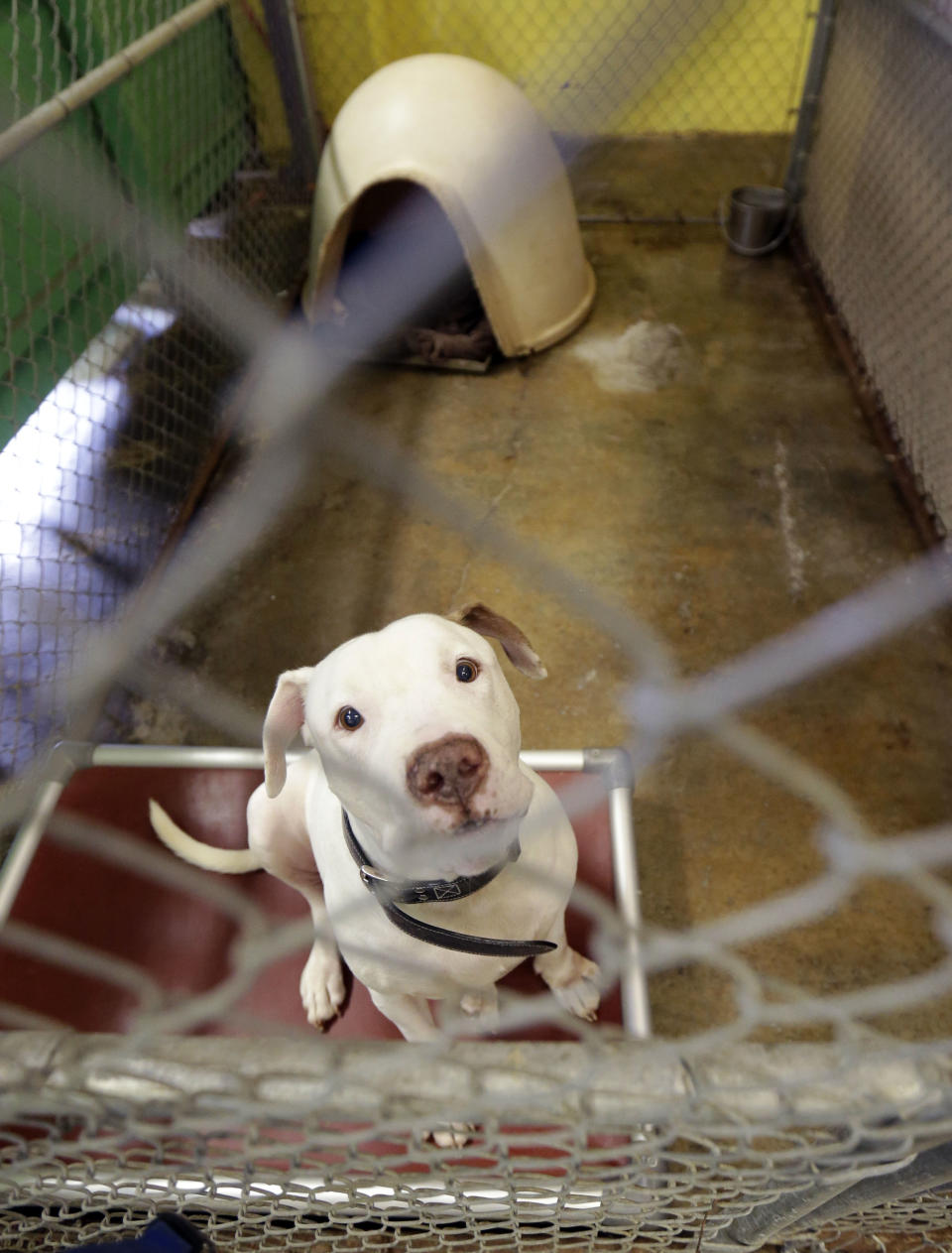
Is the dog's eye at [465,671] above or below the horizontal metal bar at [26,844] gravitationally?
above

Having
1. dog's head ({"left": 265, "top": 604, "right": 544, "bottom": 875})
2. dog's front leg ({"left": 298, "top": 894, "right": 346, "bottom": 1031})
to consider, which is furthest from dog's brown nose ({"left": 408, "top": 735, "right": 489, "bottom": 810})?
dog's front leg ({"left": 298, "top": 894, "right": 346, "bottom": 1031})

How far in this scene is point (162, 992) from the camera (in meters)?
1.71

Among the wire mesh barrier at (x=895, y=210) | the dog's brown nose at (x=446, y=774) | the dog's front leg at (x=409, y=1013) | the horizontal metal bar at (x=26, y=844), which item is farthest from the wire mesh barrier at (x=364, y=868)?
the wire mesh barrier at (x=895, y=210)

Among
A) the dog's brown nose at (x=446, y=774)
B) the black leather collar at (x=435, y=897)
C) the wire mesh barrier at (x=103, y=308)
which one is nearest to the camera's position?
the dog's brown nose at (x=446, y=774)

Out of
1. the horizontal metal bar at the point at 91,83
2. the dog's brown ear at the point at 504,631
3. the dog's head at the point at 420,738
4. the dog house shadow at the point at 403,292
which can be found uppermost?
the horizontal metal bar at the point at 91,83

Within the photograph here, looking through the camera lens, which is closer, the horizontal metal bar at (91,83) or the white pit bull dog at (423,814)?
the white pit bull dog at (423,814)

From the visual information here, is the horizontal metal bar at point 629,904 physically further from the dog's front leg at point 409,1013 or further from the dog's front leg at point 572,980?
the dog's front leg at point 409,1013

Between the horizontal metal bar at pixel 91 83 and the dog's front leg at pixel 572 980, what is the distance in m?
2.13

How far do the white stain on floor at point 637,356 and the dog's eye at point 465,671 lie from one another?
2681 millimetres

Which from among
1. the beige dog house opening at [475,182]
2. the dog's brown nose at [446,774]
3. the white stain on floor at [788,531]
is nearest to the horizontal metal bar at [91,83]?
the beige dog house opening at [475,182]

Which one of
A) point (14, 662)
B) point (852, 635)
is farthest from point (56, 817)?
point (852, 635)

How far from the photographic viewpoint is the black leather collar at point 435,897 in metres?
1.11

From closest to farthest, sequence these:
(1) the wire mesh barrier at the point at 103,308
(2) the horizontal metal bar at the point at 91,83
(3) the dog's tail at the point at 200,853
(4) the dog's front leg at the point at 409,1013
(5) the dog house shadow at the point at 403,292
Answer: (4) the dog's front leg at the point at 409,1013 → (3) the dog's tail at the point at 200,853 → (2) the horizontal metal bar at the point at 91,83 → (1) the wire mesh barrier at the point at 103,308 → (5) the dog house shadow at the point at 403,292

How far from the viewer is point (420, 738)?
101 cm
